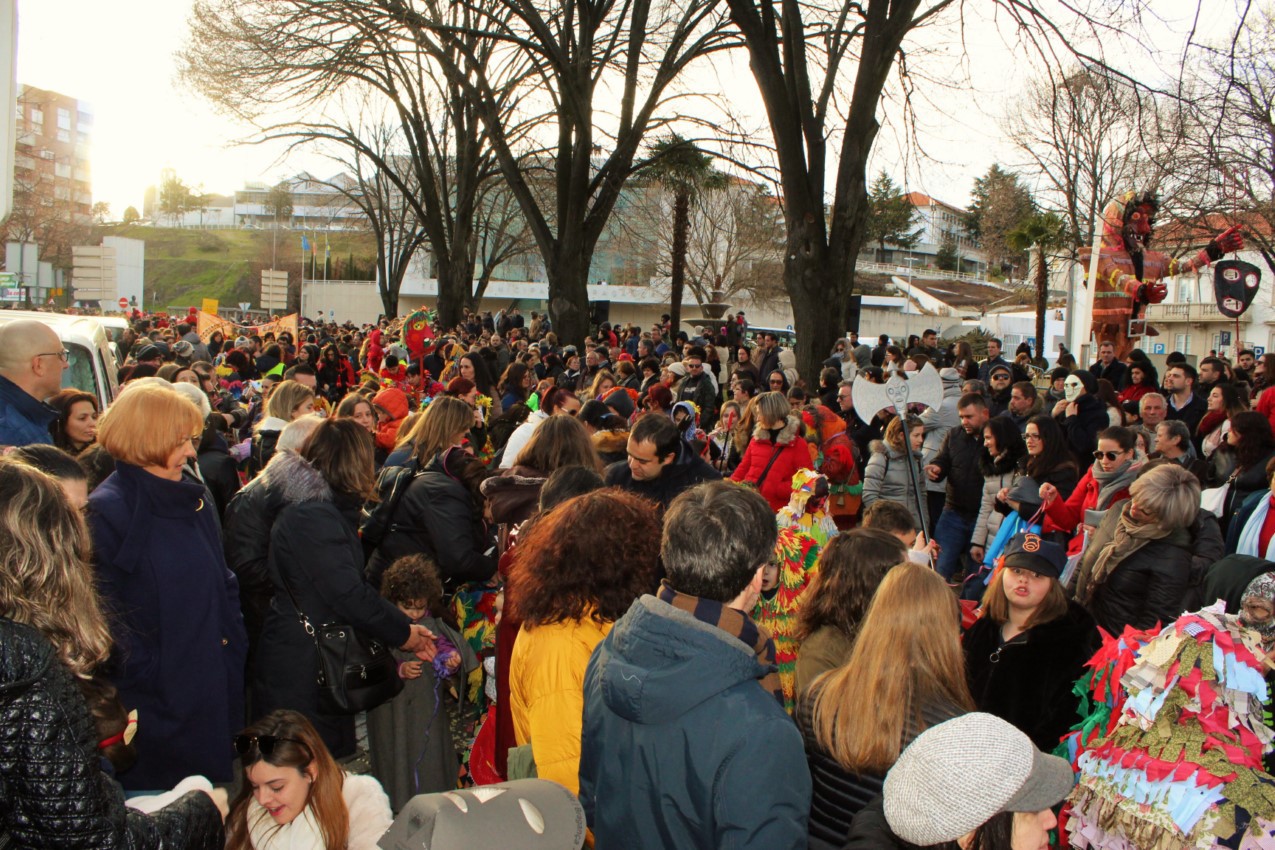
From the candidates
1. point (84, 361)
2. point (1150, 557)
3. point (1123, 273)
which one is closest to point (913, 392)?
point (1150, 557)

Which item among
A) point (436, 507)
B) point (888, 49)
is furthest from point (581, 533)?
point (888, 49)

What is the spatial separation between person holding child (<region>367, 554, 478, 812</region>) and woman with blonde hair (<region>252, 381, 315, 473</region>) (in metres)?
2.37

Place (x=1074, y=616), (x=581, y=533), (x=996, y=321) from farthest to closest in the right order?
(x=996, y=321)
(x=1074, y=616)
(x=581, y=533)

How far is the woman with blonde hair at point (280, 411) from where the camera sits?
636cm

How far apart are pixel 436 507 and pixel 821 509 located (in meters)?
2.06

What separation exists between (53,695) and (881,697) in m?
1.95

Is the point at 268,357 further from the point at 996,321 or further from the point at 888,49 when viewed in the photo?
the point at 996,321

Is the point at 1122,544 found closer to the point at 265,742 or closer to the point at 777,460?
the point at 777,460

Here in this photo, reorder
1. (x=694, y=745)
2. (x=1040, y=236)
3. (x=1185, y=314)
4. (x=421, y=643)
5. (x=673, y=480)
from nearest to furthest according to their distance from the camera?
(x=694, y=745) → (x=421, y=643) → (x=673, y=480) → (x=1040, y=236) → (x=1185, y=314)

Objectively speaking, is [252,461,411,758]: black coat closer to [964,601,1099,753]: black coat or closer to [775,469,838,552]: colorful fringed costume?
[775,469,838,552]: colorful fringed costume

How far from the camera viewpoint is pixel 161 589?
11.0ft

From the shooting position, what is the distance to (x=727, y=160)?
16750 millimetres

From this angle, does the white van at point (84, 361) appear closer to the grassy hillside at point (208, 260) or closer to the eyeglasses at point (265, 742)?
the eyeglasses at point (265, 742)

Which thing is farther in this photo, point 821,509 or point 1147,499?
point 821,509
